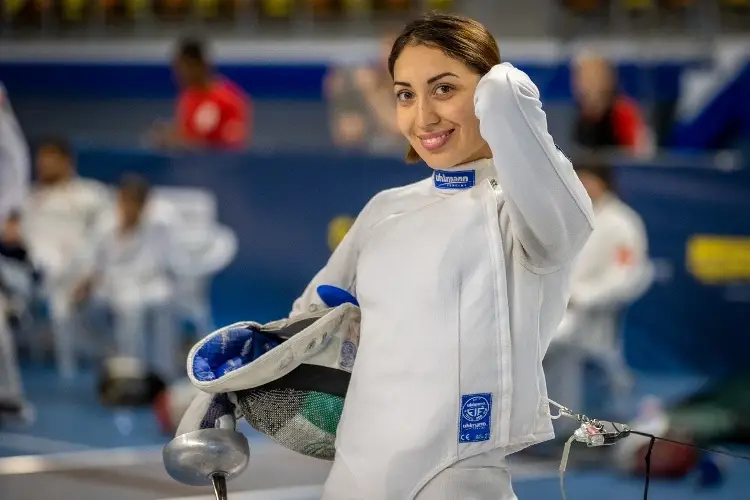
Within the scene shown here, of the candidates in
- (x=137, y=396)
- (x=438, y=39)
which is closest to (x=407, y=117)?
(x=438, y=39)

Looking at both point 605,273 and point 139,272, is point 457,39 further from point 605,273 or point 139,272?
point 139,272

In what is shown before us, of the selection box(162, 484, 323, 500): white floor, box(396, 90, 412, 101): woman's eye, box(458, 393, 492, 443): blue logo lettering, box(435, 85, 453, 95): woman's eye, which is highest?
box(435, 85, 453, 95): woman's eye

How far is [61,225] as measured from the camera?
7.65 metres

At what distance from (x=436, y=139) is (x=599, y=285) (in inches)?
152

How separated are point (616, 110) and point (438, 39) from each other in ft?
16.1

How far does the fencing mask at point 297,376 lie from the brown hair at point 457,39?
1.97 ft

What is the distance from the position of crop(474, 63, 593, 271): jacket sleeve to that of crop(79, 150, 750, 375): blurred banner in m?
3.93

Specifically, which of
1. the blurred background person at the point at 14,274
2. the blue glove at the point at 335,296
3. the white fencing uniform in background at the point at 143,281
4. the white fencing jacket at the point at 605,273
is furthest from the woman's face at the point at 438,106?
the blurred background person at the point at 14,274

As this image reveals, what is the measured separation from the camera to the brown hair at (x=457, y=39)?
257 cm

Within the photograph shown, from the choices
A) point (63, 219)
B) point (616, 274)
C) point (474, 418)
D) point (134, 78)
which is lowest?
point (616, 274)

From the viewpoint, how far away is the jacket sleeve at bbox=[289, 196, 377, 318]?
2857 mm

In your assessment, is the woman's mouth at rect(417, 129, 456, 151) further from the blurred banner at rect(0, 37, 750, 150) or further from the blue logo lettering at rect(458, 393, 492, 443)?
the blurred banner at rect(0, 37, 750, 150)

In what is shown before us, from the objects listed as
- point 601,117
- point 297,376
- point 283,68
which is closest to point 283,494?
point 297,376

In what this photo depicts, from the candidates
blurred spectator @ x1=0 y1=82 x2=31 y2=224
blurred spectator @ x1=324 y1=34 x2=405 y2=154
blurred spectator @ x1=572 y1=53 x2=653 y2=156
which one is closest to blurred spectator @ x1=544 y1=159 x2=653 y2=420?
blurred spectator @ x1=572 y1=53 x2=653 y2=156
